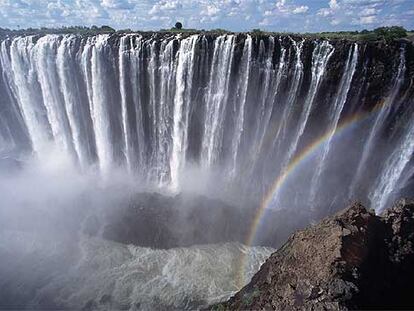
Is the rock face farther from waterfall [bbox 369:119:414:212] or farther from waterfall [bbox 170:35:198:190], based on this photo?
waterfall [bbox 170:35:198:190]

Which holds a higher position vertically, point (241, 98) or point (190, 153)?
point (241, 98)

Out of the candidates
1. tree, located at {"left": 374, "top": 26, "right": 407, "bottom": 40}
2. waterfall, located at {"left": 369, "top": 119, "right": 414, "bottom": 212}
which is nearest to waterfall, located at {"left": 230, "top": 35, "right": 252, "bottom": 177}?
tree, located at {"left": 374, "top": 26, "right": 407, "bottom": 40}

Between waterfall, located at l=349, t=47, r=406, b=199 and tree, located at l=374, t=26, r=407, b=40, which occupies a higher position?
tree, located at l=374, t=26, r=407, b=40

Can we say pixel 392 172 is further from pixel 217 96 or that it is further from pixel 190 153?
pixel 190 153

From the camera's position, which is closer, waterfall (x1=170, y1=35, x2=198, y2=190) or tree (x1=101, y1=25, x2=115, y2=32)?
waterfall (x1=170, y1=35, x2=198, y2=190)

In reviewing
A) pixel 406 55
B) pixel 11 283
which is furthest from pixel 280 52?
pixel 11 283

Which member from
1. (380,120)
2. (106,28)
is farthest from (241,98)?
(106,28)

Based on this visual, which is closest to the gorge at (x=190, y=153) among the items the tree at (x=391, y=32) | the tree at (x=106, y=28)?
the tree at (x=391, y=32)
